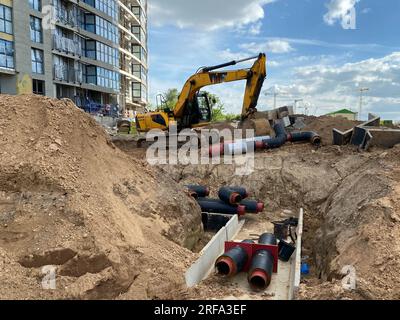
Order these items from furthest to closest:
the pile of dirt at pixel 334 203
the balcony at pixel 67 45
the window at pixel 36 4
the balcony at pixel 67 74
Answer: the balcony at pixel 67 74 < the balcony at pixel 67 45 < the window at pixel 36 4 < the pile of dirt at pixel 334 203

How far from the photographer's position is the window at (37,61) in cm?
2759

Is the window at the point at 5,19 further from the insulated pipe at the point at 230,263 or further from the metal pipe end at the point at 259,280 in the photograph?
the metal pipe end at the point at 259,280

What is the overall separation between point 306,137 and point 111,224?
1029 centimetres

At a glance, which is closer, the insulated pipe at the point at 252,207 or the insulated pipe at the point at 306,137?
the insulated pipe at the point at 252,207

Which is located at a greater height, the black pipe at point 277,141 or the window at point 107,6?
the window at point 107,6

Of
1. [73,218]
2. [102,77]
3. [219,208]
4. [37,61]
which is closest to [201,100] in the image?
[219,208]

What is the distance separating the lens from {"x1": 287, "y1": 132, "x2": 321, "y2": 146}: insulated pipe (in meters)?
13.5

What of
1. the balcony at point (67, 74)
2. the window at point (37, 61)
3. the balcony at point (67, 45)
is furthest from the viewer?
the balcony at point (67, 74)

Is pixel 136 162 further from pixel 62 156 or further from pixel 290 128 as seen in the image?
pixel 290 128

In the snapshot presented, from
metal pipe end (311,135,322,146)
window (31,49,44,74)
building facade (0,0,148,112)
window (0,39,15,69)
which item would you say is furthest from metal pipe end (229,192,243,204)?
window (31,49,44,74)

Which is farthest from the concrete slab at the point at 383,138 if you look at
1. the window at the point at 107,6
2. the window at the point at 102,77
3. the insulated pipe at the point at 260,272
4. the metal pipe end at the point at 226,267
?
the window at the point at 107,6

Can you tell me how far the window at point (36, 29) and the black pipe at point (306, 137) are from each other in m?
22.7

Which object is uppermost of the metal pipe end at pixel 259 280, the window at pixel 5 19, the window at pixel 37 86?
the window at pixel 5 19

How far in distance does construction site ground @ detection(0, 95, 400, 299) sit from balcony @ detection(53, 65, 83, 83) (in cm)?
2589
